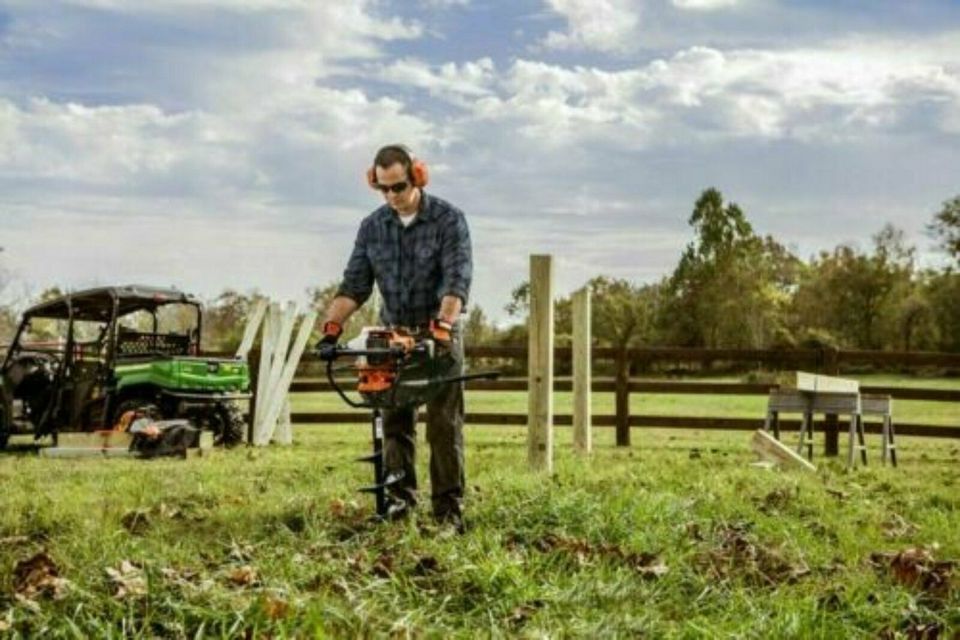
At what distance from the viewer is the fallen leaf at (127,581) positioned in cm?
462

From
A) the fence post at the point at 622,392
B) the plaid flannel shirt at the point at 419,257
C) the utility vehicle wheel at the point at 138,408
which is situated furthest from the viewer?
the fence post at the point at 622,392

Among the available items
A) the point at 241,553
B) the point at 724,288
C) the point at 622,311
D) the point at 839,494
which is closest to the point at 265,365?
the point at 839,494

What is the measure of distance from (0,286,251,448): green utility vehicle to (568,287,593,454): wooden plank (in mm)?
4310

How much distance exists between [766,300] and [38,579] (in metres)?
43.2

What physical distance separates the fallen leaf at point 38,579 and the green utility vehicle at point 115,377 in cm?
809

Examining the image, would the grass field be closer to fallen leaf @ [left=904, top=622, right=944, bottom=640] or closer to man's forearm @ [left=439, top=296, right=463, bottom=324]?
fallen leaf @ [left=904, top=622, right=944, bottom=640]

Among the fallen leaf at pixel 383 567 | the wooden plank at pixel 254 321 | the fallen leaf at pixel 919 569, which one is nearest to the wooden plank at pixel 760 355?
the wooden plank at pixel 254 321

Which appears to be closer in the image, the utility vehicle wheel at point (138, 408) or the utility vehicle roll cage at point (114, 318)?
the utility vehicle wheel at point (138, 408)

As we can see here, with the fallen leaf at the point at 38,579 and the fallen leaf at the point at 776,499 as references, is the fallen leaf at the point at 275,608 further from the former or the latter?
the fallen leaf at the point at 776,499

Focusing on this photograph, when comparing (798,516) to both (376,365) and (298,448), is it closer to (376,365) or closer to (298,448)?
(376,365)

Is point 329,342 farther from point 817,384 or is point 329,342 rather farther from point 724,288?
point 724,288

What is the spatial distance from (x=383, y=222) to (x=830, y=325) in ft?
149

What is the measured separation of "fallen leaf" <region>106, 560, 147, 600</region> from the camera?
462 cm

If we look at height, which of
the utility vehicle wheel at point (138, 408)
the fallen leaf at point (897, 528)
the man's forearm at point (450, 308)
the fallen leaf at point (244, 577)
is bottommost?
the fallen leaf at point (897, 528)
